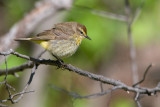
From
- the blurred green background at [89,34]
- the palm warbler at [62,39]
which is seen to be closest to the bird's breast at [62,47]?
the palm warbler at [62,39]

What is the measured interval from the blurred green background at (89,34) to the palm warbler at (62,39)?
5.16ft

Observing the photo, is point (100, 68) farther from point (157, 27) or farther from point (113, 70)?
point (157, 27)

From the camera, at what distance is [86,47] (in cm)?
698

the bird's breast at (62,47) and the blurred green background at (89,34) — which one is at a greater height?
the bird's breast at (62,47)

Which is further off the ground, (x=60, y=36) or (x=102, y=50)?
(x=60, y=36)

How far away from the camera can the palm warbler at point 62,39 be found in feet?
14.0

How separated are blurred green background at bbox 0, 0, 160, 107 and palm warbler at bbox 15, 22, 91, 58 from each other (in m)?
1.57

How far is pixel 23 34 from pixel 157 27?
3766mm

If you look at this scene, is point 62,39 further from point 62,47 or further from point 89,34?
point 89,34

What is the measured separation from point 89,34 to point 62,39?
2.19 m

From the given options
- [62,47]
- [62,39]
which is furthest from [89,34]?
[62,47]

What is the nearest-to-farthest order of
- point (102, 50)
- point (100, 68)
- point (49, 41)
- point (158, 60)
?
point (49, 41) < point (102, 50) < point (100, 68) < point (158, 60)

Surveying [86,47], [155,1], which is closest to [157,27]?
[155,1]

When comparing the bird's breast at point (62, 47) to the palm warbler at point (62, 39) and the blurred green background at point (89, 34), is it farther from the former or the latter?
the blurred green background at point (89, 34)
